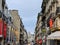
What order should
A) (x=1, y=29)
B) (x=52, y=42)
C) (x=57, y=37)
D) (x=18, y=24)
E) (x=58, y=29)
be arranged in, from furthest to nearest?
1. (x=18, y=24)
2. (x=1, y=29)
3. (x=52, y=42)
4. (x=58, y=29)
5. (x=57, y=37)

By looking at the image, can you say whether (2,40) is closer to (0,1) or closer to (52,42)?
(0,1)

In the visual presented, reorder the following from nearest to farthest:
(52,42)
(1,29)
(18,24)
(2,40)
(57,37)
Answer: (57,37)
(52,42)
(1,29)
(2,40)
(18,24)

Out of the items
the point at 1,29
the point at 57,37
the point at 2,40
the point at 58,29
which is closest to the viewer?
the point at 57,37

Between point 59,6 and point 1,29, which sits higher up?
point 59,6

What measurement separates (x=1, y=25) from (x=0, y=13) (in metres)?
3.47

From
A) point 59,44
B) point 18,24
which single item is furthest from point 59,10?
point 18,24

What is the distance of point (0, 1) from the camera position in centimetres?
7456

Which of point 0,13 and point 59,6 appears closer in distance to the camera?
point 59,6

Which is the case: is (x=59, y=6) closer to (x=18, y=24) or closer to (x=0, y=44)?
(x=0, y=44)

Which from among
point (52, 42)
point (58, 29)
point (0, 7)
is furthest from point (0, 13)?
point (58, 29)

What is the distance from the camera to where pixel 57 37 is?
1902 inches

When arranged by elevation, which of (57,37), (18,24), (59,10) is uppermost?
(59,10)

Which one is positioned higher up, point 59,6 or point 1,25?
point 59,6

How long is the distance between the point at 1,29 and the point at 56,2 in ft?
57.5
